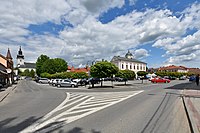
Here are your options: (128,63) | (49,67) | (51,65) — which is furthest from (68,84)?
(128,63)

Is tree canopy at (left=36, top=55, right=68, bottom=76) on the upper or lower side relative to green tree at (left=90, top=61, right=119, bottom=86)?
upper

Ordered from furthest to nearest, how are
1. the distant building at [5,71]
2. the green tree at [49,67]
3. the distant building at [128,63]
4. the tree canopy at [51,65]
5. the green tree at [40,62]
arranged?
1. the green tree at [40,62]
2. the distant building at [128,63]
3. the tree canopy at [51,65]
4. the green tree at [49,67]
5. the distant building at [5,71]

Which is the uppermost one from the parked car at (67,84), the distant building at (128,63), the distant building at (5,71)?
the distant building at (128,63)

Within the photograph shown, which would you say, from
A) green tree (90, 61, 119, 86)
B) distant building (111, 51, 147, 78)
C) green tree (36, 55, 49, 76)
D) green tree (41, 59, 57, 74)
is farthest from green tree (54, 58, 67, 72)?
green tree (90, 61, 119, 86)

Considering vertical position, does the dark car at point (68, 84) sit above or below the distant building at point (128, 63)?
below

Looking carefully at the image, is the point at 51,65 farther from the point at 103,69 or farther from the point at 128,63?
the point at 103,69

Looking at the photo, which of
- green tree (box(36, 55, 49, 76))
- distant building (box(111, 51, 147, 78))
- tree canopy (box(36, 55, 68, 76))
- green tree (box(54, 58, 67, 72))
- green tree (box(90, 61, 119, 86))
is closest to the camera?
green tree (box(90, 61, 119, 86))

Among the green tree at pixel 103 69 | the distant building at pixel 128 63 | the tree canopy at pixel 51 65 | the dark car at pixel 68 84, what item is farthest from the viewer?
the distant building at pixel 128 63

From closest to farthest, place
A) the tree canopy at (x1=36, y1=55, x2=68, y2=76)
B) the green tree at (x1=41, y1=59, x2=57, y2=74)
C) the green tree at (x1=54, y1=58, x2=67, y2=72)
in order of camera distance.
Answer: the green tree at (x1=41, y1=59, x2=57, y2=74) < the tree canopy at (x1=36, y1=55, x2=68, y2=76) < the green tree at (x1=54, y1=58, x2=67, y2=72)

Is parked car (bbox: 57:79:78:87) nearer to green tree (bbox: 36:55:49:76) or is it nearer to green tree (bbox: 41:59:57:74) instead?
green tree (bbox: 41:59:57:74)

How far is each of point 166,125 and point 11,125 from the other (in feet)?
19.0

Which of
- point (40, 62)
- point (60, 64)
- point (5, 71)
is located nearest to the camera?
point (5, 71)

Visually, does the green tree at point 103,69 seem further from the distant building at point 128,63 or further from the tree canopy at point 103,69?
the distant building at point 128,63

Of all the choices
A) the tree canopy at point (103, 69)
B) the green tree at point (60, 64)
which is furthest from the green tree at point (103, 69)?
the green tree at point (60, 64)
